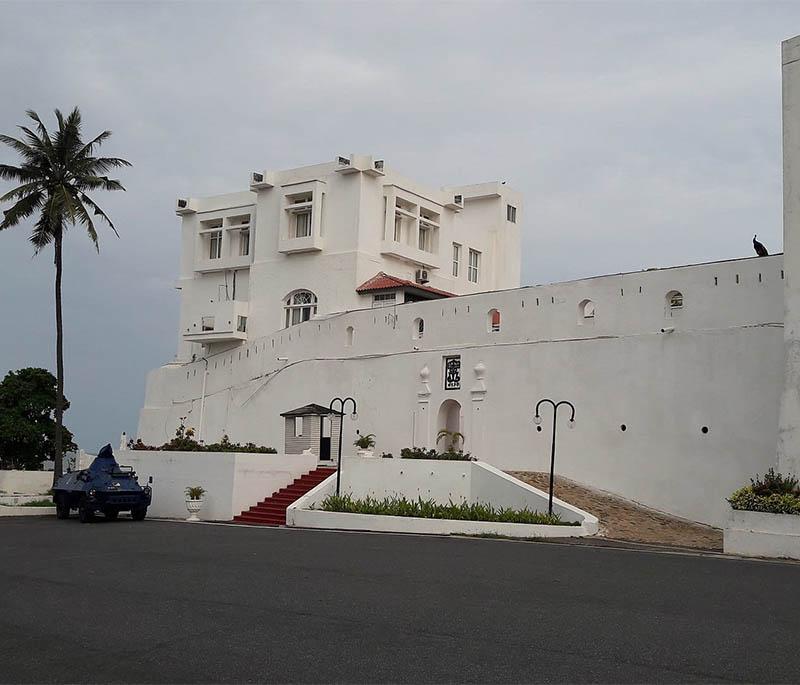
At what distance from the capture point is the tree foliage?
110 ft

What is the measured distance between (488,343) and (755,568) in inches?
549

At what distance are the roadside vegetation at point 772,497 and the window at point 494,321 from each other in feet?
36.9

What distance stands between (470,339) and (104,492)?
Result: 425 inches

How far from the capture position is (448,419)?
27.9m

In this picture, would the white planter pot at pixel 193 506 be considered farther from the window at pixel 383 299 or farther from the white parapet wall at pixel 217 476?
the window at pixel 383 299

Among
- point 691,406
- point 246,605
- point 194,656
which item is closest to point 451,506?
point 691,406

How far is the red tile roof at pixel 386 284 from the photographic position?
32031 millimetres

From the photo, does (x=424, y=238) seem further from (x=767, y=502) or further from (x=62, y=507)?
(x=767, y=502)

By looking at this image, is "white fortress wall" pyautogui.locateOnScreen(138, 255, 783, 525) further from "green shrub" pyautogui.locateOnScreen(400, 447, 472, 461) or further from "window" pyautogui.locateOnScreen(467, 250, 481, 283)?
"window" pyautogui.locateOnScreen(467, 250, 481, 283)

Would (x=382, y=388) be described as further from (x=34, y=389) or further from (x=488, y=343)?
(x=34, y=389)

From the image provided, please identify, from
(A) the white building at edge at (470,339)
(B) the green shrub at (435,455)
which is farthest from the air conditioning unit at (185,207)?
(B) the green shrub at (435,455)

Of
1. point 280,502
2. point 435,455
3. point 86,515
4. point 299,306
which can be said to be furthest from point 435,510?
point 299,306

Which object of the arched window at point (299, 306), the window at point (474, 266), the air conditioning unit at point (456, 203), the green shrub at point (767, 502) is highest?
the air conditioning unit at point (456, 203)

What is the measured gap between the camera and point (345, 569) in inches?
480
